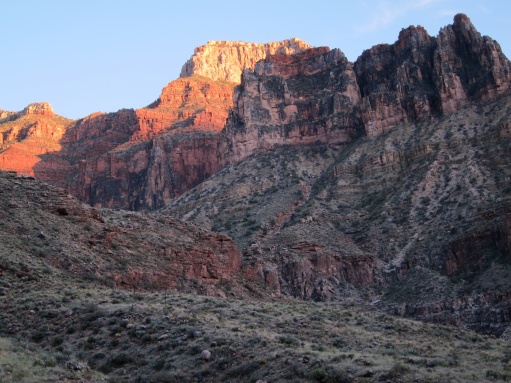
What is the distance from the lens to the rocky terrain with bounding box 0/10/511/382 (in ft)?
97.7

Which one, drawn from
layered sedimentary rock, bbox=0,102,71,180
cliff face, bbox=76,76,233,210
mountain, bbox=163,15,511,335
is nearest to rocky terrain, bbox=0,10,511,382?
mountain, bbox=163,15,511,335

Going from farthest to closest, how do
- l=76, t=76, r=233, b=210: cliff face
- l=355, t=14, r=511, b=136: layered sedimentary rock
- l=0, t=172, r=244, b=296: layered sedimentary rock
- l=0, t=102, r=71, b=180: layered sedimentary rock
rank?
l=0, t=102, r=71, b=180: layered sedimentary rock → l=76, t=76, r=233, b=210: cliff face → l=355, t=14, r=511, b=136: layered sedimentary rock → l=0, t=172, r=244, b=296: layered sedimentary rock

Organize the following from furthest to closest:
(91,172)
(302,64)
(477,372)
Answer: (91,172) < (302,64) < (477,372)

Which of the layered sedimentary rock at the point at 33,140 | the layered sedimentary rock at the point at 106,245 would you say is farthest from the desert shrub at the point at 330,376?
the layered sedimentary rock at the point at 33,140

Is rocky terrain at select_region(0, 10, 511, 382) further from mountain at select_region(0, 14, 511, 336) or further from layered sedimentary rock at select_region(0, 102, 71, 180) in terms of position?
layered sedimentary rock at select_region(0, 102, 71, 180)

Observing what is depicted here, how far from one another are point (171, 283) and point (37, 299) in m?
15.0

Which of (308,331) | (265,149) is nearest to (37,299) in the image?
(308,331)

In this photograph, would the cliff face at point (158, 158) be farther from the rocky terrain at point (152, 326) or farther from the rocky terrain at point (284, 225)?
the rocky terrain at point (152, 326)

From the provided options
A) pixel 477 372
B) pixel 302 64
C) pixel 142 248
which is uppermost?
pixel 302 64

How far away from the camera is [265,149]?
Answer: 380 feet

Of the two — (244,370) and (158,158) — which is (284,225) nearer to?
(158,158)

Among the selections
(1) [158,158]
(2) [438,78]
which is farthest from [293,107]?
(1) [158,158]

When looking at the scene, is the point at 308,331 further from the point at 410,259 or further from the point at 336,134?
the point at 336,134

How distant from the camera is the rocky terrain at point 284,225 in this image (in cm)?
2977
